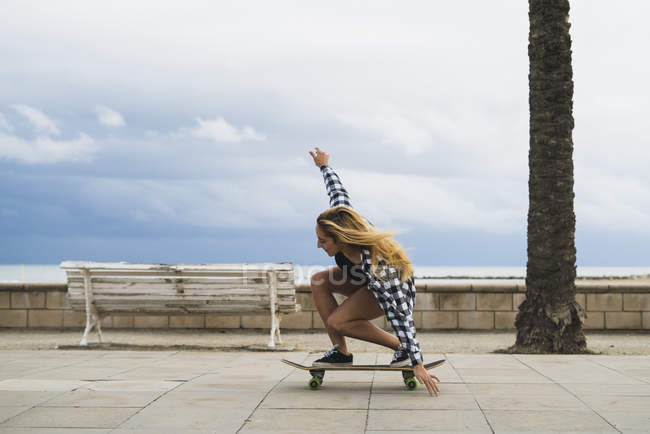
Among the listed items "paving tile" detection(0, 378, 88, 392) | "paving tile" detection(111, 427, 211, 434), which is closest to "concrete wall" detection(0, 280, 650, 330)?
"paving tile" detection(0, 378, 88, 392)

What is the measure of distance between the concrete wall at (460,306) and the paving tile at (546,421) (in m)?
6.43

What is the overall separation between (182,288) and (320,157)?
3.51 metres

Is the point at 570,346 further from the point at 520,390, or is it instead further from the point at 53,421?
the point at 53,421

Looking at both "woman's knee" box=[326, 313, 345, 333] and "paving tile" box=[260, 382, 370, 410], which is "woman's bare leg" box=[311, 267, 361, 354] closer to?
"woman's knee" box=[326, 313, 345, 333]

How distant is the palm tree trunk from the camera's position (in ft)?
25.6

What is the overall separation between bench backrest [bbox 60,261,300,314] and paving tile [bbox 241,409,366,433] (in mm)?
4000

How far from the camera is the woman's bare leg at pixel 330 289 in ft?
16.2

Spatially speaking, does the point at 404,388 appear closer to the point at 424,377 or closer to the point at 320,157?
the point at 424,377

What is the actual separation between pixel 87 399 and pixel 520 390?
280cm

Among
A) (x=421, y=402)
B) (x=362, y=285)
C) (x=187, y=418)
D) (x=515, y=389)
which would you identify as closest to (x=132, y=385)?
(x=187, y=418)

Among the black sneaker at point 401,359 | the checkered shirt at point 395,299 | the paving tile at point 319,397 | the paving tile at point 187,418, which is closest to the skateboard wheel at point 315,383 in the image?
the paving tile at point 319,397

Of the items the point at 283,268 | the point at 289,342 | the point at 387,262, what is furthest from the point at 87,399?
the point at 289,342

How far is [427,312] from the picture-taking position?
1065 centimetres

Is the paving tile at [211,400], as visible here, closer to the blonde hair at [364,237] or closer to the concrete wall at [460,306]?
the blonde hair at [364,237]
